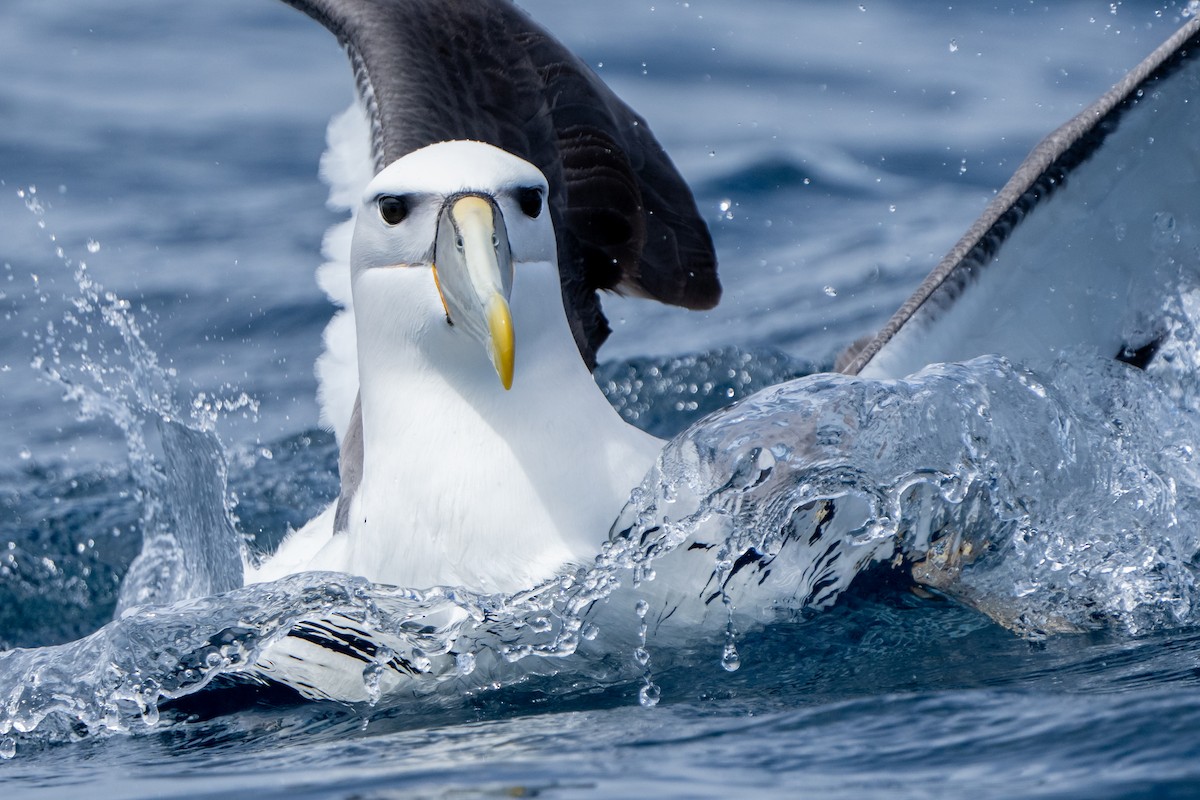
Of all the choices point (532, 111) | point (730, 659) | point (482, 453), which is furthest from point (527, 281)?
point (532, 111)

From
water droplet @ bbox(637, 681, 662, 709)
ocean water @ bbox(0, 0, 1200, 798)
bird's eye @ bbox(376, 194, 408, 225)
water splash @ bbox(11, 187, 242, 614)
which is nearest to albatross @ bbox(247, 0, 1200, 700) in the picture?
bird's eye @ bbox(376, 194, 408, 225)

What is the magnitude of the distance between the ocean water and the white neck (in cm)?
11

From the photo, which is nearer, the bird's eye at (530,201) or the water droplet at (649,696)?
the water droplet at (649,696)

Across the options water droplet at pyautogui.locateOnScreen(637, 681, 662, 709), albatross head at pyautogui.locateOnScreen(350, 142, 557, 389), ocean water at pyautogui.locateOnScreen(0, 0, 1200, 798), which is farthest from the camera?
albatross head at pyautogui.locateOnScreen(350, 142, 557, 389)

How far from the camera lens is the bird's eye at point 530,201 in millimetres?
4480

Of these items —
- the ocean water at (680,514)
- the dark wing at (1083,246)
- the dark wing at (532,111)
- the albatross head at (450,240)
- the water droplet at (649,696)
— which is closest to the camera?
the ocean water at (680,514)

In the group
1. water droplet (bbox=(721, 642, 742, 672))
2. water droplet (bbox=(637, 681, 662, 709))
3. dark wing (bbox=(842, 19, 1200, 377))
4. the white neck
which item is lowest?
water droplet (bbox=(637, 681, 662, 709))

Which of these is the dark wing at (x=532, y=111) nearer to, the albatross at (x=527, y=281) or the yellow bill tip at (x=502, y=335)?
the albatross at (x=527, y=281)

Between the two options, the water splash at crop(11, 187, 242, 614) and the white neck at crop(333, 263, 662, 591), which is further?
the water splash at crop(11, 187, 242, 614)

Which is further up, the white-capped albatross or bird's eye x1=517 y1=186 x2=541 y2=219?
bird's eye x1=517 y1=186 x2=541 y2=219

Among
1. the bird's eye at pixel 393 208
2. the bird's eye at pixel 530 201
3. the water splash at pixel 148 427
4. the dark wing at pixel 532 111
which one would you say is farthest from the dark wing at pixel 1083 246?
the water splash at pixel 148 427

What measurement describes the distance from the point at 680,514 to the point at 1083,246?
215 cm

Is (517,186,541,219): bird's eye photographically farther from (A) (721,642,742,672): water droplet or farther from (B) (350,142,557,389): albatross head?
(A) (721,642,742,672): water droplet

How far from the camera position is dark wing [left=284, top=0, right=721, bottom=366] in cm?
665
